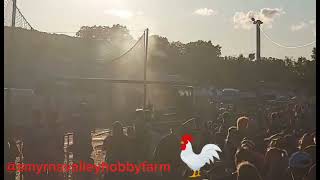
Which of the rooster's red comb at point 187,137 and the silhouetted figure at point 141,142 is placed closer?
the rooster's red comb at point 187,137

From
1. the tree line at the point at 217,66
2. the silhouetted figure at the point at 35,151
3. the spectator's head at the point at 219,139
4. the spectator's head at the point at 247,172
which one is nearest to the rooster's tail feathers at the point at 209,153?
the spectator's head at the point at 219,139

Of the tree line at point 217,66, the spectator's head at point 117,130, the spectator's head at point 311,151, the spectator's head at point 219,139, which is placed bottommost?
the spectator's head at point 219,139

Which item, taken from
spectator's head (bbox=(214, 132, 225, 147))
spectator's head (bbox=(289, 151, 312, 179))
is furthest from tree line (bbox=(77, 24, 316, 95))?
spectator's head (bbox=(289, 151, 312, 179))

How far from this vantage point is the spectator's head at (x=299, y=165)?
199 inches

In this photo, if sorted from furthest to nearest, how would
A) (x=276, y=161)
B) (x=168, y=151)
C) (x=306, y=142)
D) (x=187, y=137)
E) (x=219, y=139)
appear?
(x=219, y=139) < (x=187, y=137) < (x=168, y=151) < (x=306, y=142) < (x=276, y=161)

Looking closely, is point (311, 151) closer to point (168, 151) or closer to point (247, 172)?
point (247, 172)

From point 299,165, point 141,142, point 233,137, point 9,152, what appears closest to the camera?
point 299,165

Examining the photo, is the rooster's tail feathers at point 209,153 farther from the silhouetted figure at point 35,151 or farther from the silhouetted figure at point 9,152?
the silhouetted figure at point 9,152

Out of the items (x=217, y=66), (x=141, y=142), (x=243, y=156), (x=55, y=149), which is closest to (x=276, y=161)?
(x=243, y=156)

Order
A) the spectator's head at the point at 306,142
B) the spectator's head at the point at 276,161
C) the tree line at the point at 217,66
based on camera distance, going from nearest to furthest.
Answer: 1. the spectator's head at the point at 276,161
2. the spectator's head at the point at 306,142
3. the tree line at the point at 217,66

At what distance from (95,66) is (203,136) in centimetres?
2020

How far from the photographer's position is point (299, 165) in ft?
16.7
